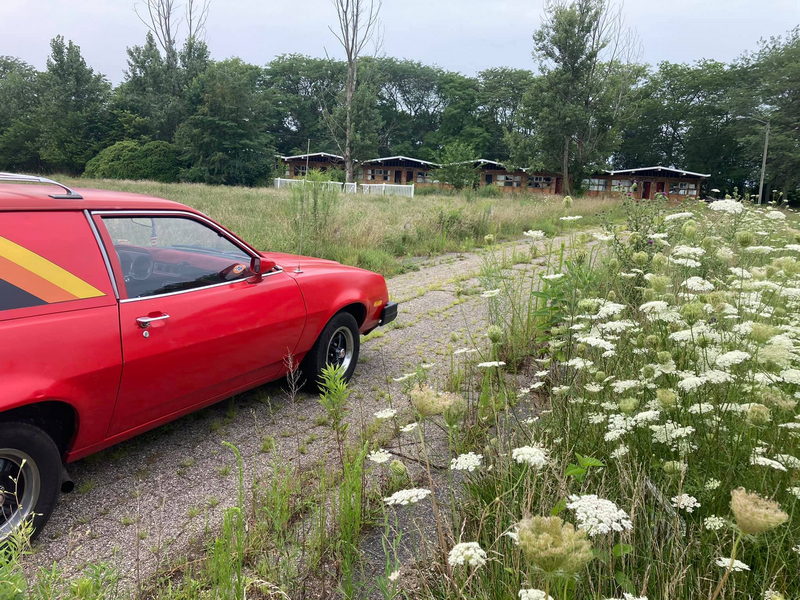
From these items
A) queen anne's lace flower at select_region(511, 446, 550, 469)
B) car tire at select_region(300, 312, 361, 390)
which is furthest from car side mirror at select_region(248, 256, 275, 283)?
queen anne's lace flower at select_region(511, 446, 550, 469)

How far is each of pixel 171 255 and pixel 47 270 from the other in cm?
102

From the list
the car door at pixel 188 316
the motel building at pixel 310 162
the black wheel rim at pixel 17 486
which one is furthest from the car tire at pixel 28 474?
the motel building at pixel 310 162

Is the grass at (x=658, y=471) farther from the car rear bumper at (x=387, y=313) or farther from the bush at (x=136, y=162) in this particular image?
the bush at (x=136, y=162)

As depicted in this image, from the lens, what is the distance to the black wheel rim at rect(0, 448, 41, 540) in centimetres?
235

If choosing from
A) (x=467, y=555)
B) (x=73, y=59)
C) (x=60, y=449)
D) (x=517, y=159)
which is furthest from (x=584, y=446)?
(x=73, y=59)

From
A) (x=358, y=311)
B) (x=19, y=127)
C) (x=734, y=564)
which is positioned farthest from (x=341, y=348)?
(x=19, y=127)

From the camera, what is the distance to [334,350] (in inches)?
180

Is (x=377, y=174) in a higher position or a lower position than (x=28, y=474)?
higher

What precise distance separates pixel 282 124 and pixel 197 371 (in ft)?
259

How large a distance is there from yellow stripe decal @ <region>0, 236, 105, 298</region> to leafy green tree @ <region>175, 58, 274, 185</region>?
49420mm

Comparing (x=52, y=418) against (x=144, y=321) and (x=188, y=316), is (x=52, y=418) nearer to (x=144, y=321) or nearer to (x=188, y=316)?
(x=144, y=321)

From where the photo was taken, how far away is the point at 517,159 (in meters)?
40.6

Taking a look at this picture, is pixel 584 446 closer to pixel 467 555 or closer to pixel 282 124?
pixel 467 555

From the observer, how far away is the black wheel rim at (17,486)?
2.35 meters
